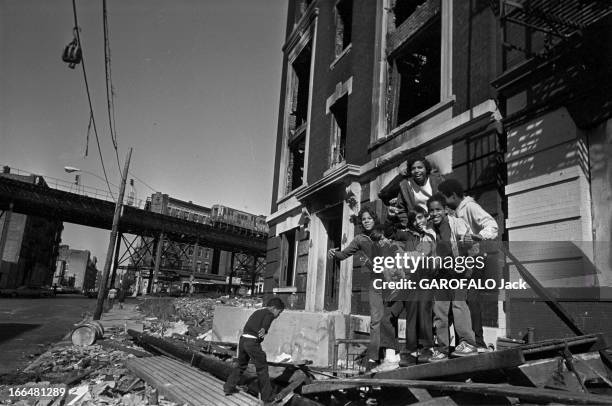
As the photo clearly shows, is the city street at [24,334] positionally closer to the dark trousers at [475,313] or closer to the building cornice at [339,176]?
the building cornice at [339,176]

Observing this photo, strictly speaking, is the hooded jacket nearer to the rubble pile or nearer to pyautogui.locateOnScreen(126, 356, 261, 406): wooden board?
pyautogui.locateOnScreen(126, 356, 261, 406): wooden board

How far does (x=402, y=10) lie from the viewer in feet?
37.8

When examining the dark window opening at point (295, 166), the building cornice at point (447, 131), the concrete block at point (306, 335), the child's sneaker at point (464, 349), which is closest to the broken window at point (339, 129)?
the building cornice at point (447, 131)

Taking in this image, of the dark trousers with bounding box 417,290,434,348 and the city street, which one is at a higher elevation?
the dark trousers with bounding box 417,290,434,348

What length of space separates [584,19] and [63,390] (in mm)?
9046

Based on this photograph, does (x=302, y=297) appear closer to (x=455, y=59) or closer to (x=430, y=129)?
(x=430, y=129)

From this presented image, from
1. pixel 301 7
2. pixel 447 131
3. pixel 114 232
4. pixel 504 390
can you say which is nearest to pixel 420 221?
pixel 504 390

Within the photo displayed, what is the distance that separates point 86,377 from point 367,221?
6463 mm

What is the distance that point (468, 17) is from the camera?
8281 millimetres

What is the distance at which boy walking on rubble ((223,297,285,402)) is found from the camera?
5.90m

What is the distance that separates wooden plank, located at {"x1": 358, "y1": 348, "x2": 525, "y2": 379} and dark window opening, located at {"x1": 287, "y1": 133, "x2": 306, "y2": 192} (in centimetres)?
1298

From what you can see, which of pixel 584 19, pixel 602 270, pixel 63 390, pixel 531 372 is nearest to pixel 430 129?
pixel 584 19

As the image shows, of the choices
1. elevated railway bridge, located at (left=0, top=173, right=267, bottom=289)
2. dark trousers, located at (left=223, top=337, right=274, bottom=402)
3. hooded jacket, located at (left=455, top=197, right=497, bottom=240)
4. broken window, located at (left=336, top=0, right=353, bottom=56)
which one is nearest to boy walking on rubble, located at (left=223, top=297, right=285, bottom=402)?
dark trousers, located at (left=223, top=337, right=274, bottom=402)

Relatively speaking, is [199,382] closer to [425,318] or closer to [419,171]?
[425,318]
